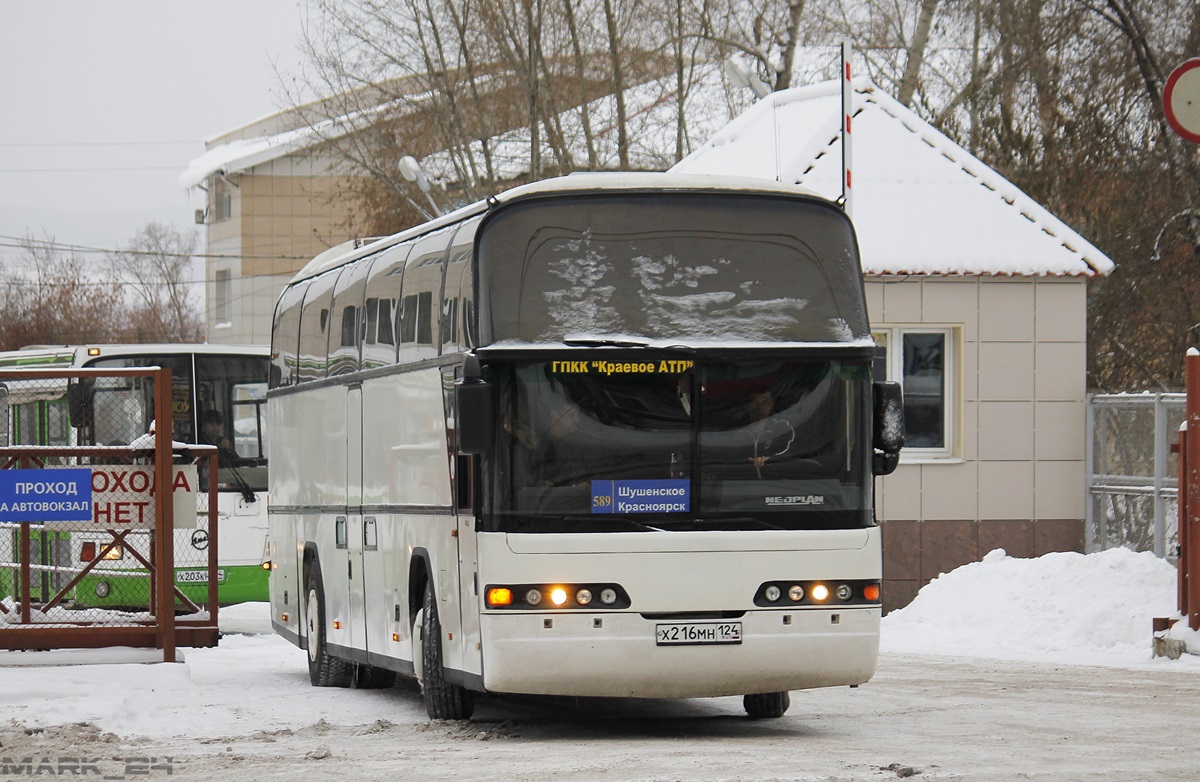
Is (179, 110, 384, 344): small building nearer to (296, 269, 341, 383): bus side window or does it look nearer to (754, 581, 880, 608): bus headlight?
(296, 269, 341, 383): bus side window

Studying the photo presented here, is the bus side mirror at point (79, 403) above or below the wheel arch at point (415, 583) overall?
above

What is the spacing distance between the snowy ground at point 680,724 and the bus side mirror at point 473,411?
164cm

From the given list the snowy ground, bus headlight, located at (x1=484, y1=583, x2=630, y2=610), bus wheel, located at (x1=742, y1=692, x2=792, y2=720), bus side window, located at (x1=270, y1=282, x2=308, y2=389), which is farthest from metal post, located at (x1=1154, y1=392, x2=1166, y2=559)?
bus headlight, located at (x1=484, y1=583, x2=630, y2=610)

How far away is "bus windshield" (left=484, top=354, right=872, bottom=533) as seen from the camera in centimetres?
1130

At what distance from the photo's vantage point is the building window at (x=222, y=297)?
8056 cm

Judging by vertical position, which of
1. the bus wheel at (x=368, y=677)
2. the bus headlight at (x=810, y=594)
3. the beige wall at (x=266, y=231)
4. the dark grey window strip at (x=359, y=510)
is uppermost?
the beige wall at (x=266, y=231)

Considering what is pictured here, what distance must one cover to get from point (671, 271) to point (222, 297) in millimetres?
71358

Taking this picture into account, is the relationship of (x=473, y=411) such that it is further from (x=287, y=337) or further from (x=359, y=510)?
(x=287, y=337)

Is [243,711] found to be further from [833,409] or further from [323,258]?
[323,258]

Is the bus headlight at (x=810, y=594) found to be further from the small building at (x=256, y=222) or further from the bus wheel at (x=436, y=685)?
the small building at (x=256, y=222)

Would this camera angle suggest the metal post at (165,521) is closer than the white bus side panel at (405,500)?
No

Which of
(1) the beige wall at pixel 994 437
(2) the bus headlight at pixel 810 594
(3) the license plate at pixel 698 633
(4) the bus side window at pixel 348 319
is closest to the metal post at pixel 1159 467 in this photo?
(1) the beige wall at pixel 994 437

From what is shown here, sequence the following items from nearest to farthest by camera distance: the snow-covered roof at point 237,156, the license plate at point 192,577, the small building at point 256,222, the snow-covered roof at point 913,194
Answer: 1. the license plate at point 192,577
2. the snow-covered roof at point 913,194
3. the snow-covered roof at point 237,156
4. the small building at point 256,222

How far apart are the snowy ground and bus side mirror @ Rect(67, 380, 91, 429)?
138 inches
